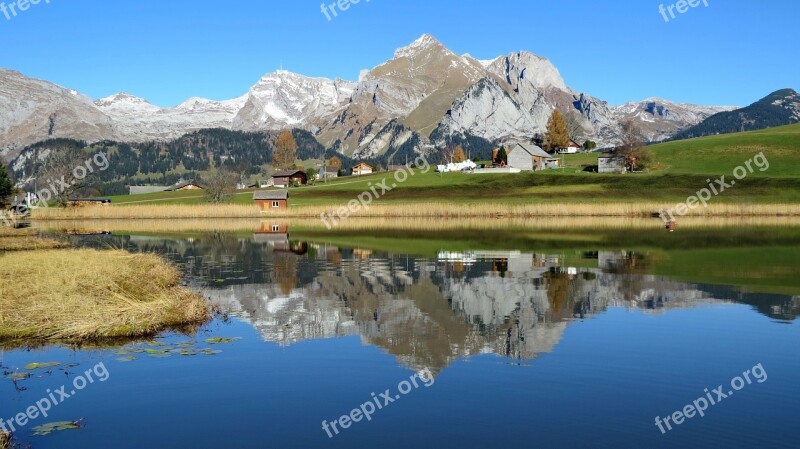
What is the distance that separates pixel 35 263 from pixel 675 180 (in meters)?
122

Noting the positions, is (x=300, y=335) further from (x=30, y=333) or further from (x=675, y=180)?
(x=675, y=180)

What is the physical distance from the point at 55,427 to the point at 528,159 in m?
177

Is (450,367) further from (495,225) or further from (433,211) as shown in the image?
(433,211)

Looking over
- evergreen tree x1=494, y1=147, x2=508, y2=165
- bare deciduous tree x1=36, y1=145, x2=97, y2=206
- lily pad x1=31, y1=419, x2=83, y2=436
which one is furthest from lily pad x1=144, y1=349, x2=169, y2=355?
evergreen tree x1=494, y1=147, x2=508, y2=165

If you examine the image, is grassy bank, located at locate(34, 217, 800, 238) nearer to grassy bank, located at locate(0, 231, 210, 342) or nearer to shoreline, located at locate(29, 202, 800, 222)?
shoreline, located at locate(29, 202, 800, 222)

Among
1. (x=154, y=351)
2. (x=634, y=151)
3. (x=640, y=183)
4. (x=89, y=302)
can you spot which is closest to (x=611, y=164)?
(x=634, y=151)

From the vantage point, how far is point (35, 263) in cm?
3672

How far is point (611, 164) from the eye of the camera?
158 m

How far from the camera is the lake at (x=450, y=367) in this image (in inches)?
579

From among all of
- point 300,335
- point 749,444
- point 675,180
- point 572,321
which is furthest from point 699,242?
point 675,180

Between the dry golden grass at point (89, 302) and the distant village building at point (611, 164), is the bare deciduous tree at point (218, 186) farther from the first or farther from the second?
the dry golden grass at point (89, 302)

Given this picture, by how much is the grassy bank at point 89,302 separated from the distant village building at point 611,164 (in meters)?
136

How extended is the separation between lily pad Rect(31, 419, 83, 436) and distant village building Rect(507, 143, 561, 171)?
17493 cm

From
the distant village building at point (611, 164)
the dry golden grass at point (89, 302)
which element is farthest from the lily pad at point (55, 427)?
the distant village building at point (611, 164)
